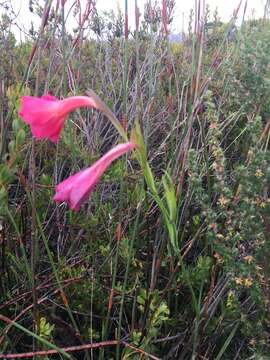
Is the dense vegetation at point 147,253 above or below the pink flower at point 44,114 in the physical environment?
below

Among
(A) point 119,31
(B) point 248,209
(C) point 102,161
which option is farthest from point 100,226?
(A) point 119,31

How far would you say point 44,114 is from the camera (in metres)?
0.77

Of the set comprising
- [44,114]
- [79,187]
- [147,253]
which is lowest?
[147,253]

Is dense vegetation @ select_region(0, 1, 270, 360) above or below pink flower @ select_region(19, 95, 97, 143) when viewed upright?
below

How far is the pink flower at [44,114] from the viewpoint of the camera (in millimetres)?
760

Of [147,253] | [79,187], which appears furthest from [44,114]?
[147,253]

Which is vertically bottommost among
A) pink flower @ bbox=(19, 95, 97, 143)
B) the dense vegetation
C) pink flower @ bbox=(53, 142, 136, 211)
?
the dense vegetation

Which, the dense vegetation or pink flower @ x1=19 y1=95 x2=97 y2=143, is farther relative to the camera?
the dense vegetation

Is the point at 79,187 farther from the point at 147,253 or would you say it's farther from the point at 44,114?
the point at 147,253

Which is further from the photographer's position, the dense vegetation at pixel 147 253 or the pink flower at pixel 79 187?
the dense vegetation at pixel 147 253

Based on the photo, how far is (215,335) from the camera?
117 centimetres

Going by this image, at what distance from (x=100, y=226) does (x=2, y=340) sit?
470 millimetres

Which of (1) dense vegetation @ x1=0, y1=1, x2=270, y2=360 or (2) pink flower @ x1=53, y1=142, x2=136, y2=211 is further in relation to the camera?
(1) dense vegetation @ x1=0, y1=1, x2=270, y2=360

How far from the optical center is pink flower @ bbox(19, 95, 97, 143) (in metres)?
0.76
